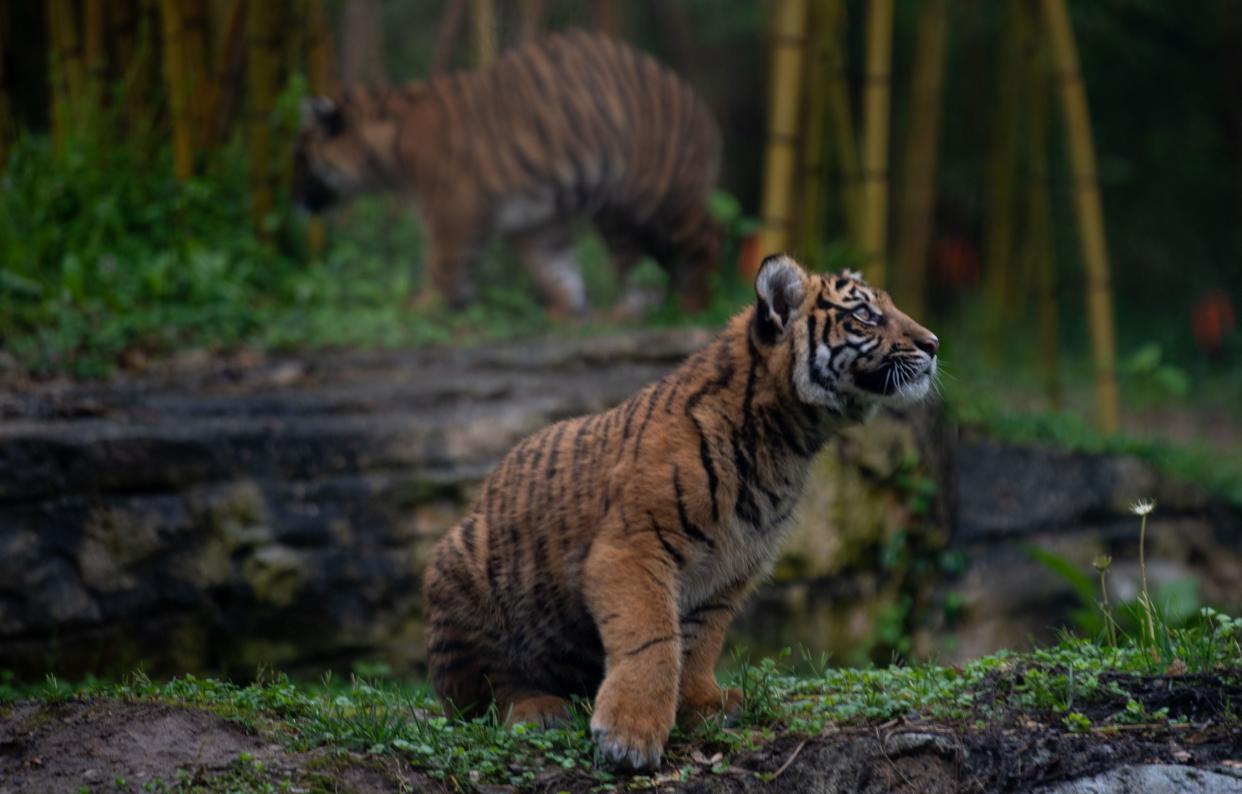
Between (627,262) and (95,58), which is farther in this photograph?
(627,262)

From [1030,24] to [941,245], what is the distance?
5115mm

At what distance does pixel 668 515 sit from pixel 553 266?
5.54 meters

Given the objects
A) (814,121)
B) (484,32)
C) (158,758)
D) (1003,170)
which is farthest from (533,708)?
(484,32)

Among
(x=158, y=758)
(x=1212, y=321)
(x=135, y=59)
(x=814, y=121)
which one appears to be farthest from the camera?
(x=1212, y=321)

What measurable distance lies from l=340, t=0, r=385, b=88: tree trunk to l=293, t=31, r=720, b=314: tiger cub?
4.11 meters

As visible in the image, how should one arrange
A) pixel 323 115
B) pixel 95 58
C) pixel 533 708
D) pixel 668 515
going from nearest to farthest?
pixel 668 515
pixel 533 708
pixel 95 58
pixel 323 115

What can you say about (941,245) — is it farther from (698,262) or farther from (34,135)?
(34,135)

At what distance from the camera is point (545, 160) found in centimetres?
890

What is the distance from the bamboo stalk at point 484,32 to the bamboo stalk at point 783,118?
4.14 meters

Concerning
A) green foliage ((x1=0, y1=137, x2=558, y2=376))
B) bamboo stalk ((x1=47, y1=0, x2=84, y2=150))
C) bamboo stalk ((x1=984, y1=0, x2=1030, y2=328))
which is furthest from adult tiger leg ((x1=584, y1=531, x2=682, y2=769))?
bamboo stalk ((x1=984, y1=0, x2=1030, y2=328))

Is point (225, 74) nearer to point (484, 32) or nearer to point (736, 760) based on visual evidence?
point (484, 32)

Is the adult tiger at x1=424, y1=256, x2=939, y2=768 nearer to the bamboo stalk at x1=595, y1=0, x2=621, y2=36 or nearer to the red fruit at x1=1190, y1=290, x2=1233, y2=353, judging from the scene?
Answer: the bamboo stalk at x1=595, y1=0, x2=621, y2=36

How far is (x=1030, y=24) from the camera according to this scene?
9.18m

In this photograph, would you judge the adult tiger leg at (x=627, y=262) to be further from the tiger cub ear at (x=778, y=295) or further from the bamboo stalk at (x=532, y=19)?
the tiger cub ear at (x=778, y=295)
